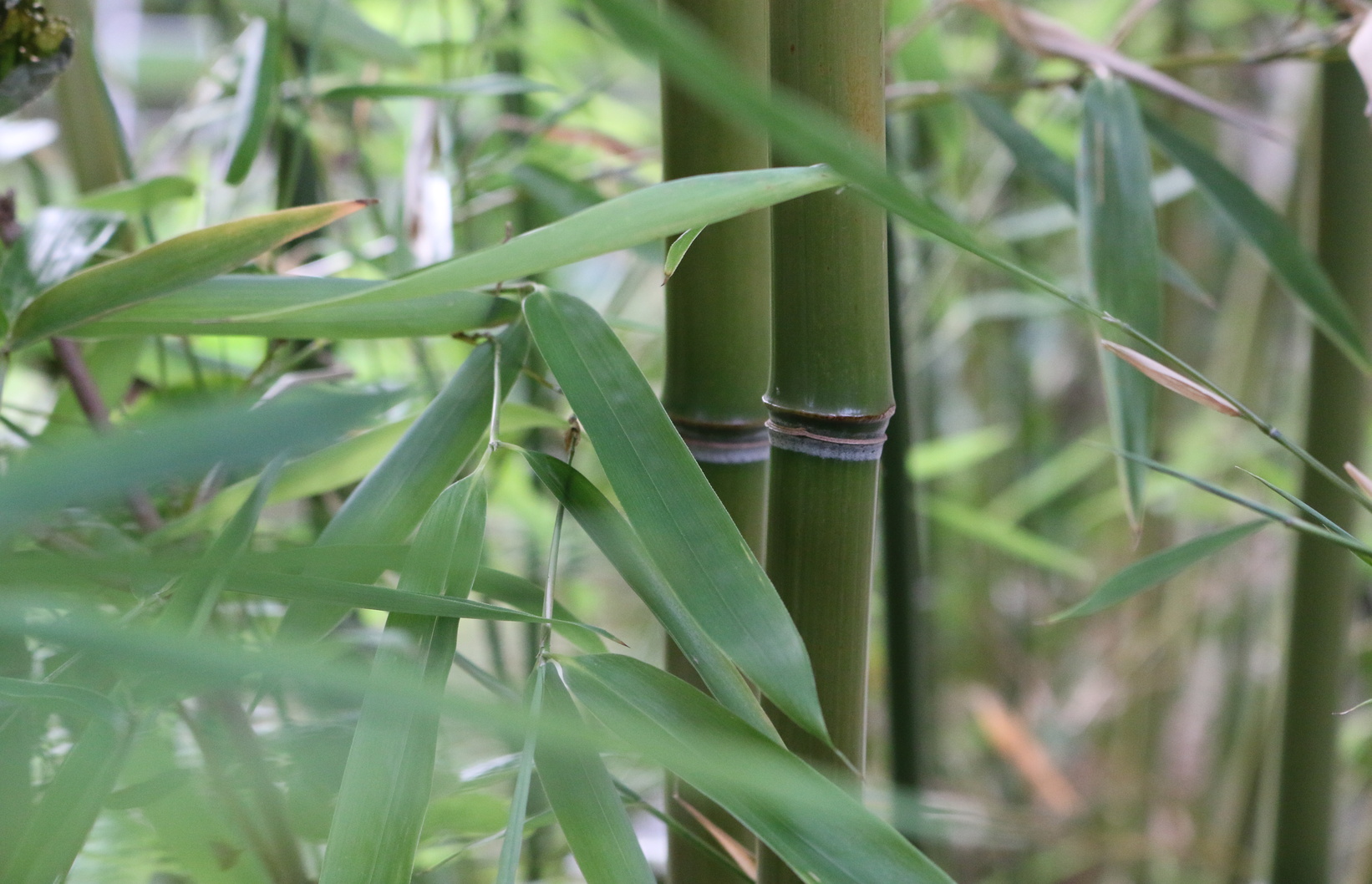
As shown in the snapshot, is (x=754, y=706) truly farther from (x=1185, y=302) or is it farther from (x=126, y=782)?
(x=1185, y=302)

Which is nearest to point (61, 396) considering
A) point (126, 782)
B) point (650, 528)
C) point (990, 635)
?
point (126, 782)

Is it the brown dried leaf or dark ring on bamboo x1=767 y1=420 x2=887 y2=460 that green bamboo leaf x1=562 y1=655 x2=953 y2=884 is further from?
the brown dried leaf

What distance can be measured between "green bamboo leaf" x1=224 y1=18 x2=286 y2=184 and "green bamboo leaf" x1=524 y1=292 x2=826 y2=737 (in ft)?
0.65

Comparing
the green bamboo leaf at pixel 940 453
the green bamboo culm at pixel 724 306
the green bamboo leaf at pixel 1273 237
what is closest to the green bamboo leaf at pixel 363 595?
the green bamboo culm at pixel 724 306

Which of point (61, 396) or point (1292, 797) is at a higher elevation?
point (61, 396)

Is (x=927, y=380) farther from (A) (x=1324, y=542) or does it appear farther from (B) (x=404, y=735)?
(B) (x=404, y=735)

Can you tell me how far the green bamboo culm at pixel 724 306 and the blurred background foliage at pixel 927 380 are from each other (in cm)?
7

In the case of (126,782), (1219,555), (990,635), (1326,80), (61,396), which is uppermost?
(1326,80)

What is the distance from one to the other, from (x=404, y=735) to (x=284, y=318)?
0.12m

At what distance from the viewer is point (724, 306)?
0.32m

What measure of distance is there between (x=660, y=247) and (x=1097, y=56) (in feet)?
0.75

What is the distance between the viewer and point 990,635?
123 centimetres

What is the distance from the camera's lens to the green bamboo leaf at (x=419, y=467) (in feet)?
0.95

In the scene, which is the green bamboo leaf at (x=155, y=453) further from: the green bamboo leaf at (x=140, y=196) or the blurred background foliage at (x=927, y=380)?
the green bamboo leaf at (x=140, y=196)
